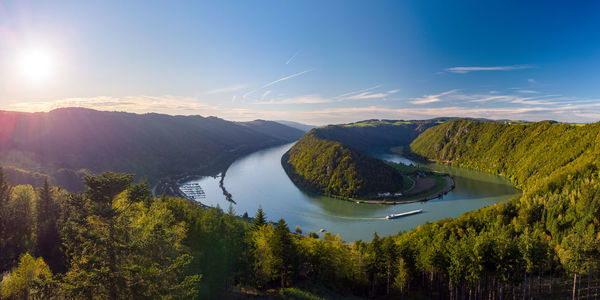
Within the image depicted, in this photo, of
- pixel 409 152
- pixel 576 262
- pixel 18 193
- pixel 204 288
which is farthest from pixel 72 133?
pixel 409 152

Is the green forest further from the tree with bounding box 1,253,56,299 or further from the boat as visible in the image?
the boat

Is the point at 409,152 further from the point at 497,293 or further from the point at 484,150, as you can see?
the point at 497,293

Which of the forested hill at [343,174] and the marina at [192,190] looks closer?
the forested hill at [343,174]

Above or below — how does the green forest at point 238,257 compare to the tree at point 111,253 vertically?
below

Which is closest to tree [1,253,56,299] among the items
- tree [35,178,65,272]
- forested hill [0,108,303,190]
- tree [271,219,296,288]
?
tree [35,178,65,272]

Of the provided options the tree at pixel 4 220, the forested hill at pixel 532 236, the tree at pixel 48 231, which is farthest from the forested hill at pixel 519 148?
the tree at pixel 4 220

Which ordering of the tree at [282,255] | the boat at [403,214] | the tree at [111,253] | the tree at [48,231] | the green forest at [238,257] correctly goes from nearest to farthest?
the tree at [111,253] < the green forest at [238,257] < the tree at [48,231] < the tree at [282,255] < the boat at [403,214]

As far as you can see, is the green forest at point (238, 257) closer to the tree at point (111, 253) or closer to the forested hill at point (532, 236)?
the tree at point (111, 253)
